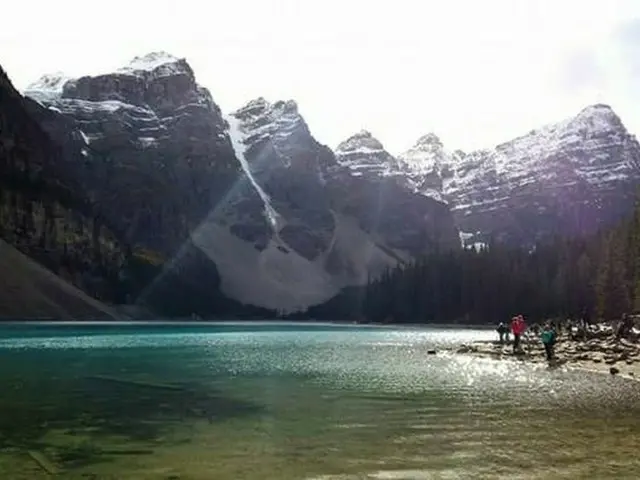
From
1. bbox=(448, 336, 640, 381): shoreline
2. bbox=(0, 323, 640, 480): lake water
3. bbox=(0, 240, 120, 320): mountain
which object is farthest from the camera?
bbox=(0, 240, 120, 320): mountain

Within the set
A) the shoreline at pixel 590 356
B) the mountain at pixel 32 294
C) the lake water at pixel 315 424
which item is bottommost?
the lake water at pixel 315 424

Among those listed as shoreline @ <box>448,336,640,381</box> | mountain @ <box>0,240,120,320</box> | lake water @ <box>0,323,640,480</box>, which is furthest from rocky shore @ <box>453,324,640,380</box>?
mountain @ <box>0,240,120,320</box>

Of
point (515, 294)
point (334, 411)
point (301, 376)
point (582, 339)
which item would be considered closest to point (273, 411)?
point (334, 411)

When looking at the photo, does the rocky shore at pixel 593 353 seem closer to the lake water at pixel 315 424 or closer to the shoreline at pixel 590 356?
the shoreline at pixel 590 356

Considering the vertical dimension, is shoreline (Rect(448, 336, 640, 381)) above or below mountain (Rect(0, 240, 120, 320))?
below

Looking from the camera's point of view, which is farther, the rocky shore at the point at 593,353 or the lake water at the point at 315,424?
the rocky shore at the point at 593,353

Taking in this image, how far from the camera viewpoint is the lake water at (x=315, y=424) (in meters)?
19.2

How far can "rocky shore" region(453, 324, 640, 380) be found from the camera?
5128 centimetres

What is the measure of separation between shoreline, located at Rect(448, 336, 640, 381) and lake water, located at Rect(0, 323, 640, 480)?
3.39m

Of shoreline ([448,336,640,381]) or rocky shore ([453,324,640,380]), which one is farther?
rocky shore ([453,324,640,380])

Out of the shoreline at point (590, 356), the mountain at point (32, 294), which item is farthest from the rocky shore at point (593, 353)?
the mountain at point (32, 294)

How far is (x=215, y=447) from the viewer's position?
2175 centimetres

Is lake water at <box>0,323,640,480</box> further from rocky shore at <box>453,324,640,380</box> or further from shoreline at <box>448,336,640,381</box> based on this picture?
rocky shore at <box>453,324,640,380</box>

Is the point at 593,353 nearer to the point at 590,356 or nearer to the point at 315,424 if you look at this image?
the point at 590,356
